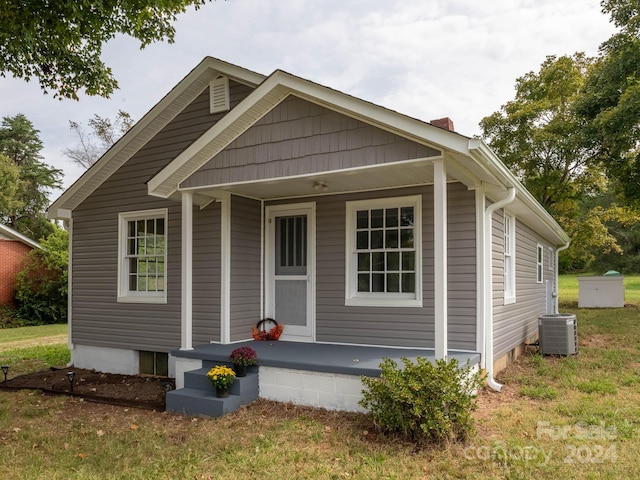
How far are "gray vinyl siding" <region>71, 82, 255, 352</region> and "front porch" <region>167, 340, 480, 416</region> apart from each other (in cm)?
107

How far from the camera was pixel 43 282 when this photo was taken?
18016 mm

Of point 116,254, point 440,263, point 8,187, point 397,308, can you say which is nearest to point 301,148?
point 440,263

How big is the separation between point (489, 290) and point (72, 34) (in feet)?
23.4

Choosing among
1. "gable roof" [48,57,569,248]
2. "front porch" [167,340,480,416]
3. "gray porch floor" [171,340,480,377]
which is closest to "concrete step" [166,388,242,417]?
"front porch" [167,340,480,416]

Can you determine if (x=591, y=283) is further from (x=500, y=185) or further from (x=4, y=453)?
(x=4, y=453)

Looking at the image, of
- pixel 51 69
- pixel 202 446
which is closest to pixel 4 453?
pixel 202 446

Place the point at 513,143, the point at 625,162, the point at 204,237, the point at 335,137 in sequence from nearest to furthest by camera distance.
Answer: the point at 335,137, the point at 204,237, the point at 625,162, the point at 513,143

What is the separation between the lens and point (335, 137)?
545cm

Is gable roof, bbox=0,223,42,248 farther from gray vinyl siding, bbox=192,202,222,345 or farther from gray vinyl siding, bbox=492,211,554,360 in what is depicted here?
gray vinyl siding, bbox=492,211,554,360

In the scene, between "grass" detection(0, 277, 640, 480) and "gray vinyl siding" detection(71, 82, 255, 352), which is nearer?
"grass" detection(0, 277, 640, 480)

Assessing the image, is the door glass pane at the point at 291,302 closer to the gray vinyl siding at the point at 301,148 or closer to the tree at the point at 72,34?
the gray vinyl siding at the point at 301,148

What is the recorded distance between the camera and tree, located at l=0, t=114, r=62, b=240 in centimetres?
3225

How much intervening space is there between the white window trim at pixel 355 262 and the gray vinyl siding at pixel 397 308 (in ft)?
0.21

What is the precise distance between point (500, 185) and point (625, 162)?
11.9 m
